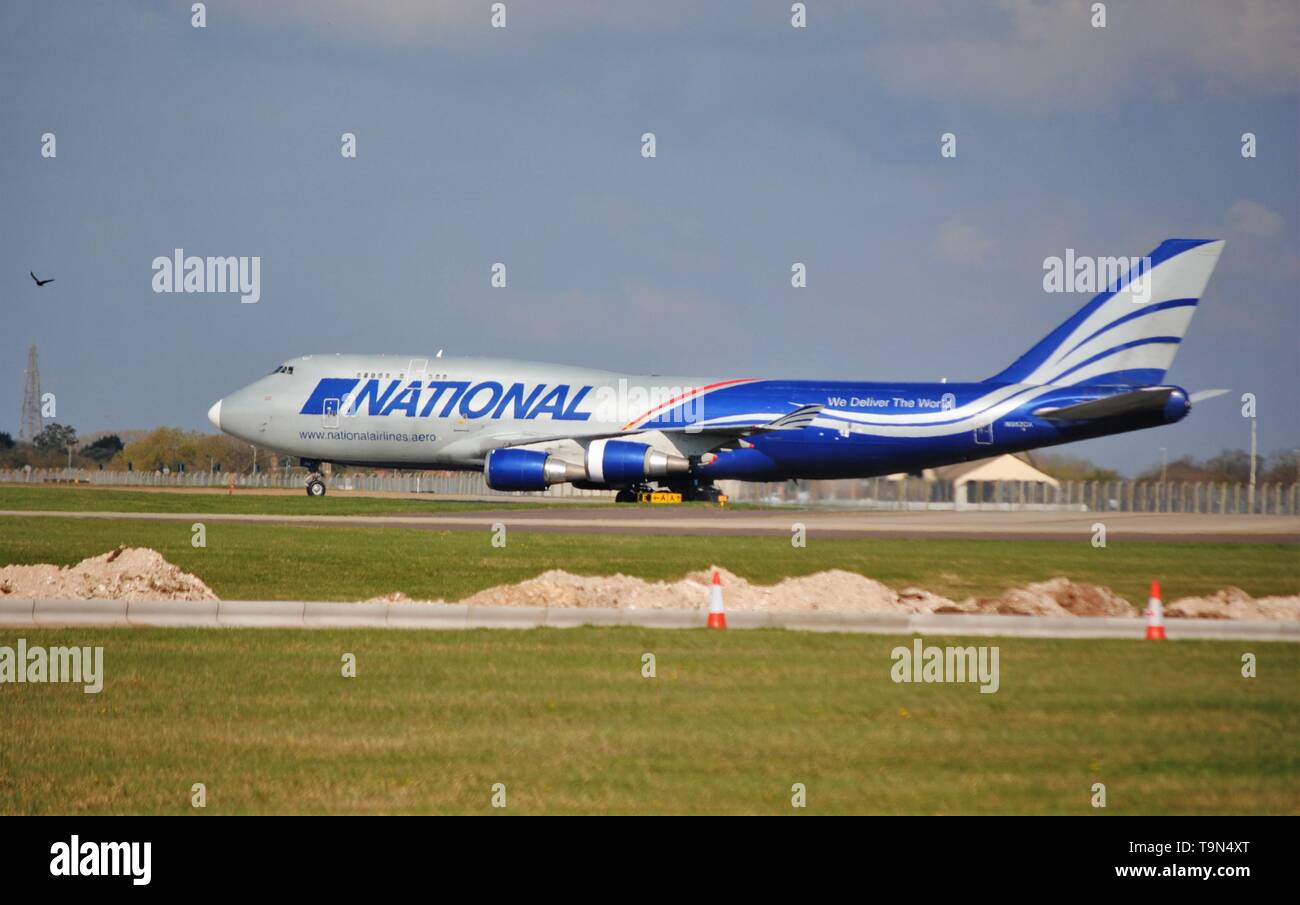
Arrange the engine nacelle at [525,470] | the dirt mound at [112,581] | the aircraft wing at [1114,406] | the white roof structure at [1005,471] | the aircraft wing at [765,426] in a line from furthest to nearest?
the white roof structure at [1005,471]
the aircraft wing at [765,426]
the aircraft wing at [1114,406]
the engine nacelle at [525,470]
the dirt mound at [112,581]

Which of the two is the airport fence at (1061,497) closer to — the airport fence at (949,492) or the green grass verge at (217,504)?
the airport fence at (949,492)

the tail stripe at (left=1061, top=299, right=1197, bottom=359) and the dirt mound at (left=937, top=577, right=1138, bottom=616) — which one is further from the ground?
the tail stripe at (left=1061, top=299, right=1197, bottom=359)

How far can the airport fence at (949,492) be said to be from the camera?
6631 centimetres

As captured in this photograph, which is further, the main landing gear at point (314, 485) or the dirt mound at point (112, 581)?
the main landing gear at point (314, 485)

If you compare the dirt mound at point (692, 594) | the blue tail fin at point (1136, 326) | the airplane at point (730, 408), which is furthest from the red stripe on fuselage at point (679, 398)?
the dirt mound at point (692, 594)

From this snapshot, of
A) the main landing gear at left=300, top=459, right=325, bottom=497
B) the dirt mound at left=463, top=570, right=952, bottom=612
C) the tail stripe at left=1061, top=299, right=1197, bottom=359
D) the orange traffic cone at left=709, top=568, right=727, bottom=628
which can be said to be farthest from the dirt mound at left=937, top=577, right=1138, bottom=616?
the main landing gear at left=300, top=459, right=325, bottom=497

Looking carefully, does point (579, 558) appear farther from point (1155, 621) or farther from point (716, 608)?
point (1155, 621)

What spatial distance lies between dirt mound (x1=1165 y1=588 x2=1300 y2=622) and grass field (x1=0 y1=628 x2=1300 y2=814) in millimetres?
4999

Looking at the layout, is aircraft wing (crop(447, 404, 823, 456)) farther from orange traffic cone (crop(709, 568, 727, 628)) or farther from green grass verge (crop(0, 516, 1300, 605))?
orange traffic cone (crop(709, 568, 727, 628))

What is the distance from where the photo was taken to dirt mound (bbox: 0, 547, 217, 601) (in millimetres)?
23250

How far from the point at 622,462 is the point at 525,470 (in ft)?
11.3

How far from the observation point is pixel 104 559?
25.8 meters

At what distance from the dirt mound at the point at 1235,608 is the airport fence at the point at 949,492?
4054 cm
